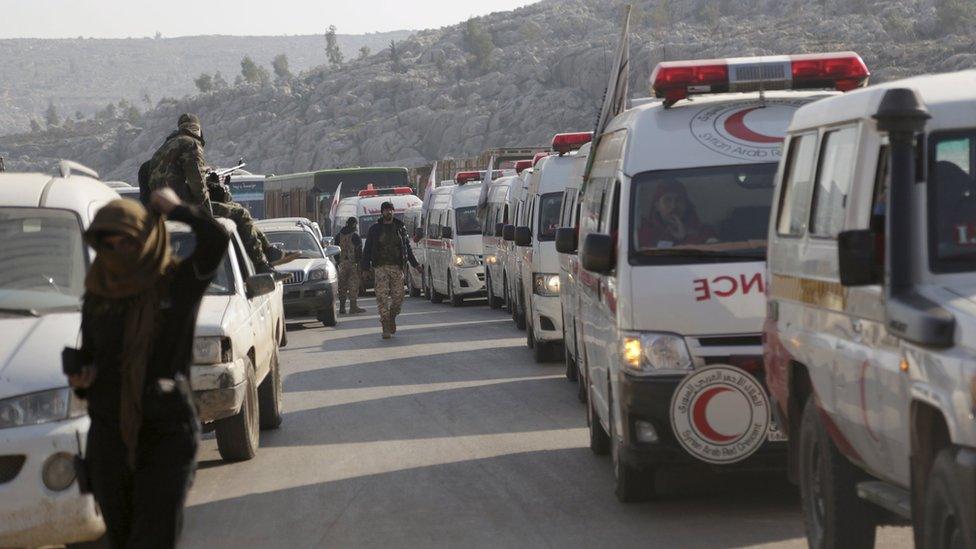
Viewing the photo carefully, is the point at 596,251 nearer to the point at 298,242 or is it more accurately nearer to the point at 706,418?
the point at 706,418

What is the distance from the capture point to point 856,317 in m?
6.04

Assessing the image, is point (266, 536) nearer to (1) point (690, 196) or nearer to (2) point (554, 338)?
(1) point (690, 196)

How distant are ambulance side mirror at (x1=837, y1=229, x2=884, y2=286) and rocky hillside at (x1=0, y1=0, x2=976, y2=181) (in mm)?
82395

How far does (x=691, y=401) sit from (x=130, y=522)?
3.67m

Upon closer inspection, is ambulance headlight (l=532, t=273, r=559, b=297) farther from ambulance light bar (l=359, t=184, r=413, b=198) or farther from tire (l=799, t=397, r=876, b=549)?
ambulance light bar (l=359, t=184, r=413, b=198)

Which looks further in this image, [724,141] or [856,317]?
[724,141]

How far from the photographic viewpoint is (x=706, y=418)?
8227 millimetres

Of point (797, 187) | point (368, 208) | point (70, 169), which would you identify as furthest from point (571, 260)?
point (368, 208)

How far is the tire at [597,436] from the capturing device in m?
10.7

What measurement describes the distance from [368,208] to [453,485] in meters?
29.0

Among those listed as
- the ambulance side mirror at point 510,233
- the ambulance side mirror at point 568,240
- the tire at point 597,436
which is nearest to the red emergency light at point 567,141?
the ambulance side mirror at point 510,233

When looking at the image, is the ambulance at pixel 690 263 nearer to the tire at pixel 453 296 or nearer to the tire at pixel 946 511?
the tire at pixel 946 511

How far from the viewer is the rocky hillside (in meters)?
113

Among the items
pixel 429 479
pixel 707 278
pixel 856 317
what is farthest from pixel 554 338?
pixel 856 317
